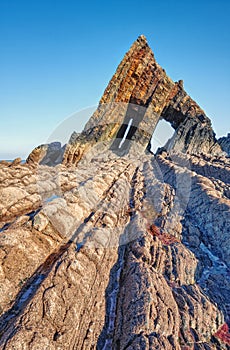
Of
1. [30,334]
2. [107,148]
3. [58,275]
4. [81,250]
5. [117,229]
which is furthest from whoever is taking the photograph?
[107,148]

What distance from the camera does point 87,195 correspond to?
19797 mm

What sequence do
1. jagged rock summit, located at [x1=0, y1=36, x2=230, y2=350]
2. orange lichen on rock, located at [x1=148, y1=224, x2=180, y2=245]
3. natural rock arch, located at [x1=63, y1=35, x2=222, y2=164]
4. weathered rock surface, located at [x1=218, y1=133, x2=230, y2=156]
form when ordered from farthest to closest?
weathered rock surface, located at [x1=218, y1=133, x2=230, y2=156] → natural rock arch, located at [x1=63, y1=35, x2=222, y2=164] → orange lichen on rock, located at [x1=148, y1=224, x2=180, y2=245] → jagged rock summit, located at [x1=0, y1=36, x2=230, y2=350]

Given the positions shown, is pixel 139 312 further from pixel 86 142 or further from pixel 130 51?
pixel 130 51

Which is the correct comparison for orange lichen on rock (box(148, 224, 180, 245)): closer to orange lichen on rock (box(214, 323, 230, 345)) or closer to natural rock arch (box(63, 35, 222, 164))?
orange lichen on rock (box(214, 323, 230, 345))

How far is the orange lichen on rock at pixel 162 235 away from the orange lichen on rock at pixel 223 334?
278 inches

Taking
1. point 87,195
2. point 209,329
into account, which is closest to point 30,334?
point 209,329

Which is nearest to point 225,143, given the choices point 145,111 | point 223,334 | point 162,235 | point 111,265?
point 145,111

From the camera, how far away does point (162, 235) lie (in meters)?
19.0

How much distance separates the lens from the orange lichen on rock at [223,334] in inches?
410

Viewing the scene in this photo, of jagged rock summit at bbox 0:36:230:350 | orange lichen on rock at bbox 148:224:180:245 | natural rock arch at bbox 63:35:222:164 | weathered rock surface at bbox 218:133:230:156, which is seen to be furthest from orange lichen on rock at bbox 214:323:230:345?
weathered rock surface at bbox 218:133:230:156

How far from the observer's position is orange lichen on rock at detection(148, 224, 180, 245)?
1806cm

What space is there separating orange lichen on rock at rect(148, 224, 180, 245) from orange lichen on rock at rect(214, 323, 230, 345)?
707 cm

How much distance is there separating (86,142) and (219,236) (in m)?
38.5

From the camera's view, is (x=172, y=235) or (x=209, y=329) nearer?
(x=209, y=329)
